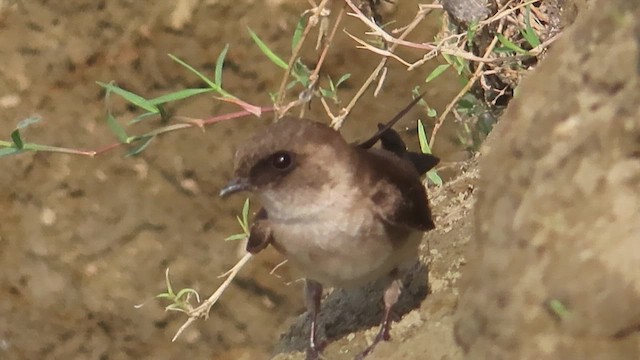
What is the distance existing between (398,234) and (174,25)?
5.60 feet

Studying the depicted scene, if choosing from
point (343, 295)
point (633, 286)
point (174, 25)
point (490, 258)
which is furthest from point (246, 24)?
point (633, 286)

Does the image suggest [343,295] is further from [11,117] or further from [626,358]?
[11,117]

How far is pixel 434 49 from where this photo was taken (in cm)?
203

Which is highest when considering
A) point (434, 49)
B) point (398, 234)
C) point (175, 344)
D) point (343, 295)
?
point (434, 49)

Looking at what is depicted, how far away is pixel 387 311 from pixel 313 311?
0.24 meters

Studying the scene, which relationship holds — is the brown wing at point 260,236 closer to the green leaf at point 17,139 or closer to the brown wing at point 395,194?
the brown wing at point 395,194

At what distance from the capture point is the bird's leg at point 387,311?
193cm

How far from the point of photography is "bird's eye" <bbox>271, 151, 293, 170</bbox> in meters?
1.74

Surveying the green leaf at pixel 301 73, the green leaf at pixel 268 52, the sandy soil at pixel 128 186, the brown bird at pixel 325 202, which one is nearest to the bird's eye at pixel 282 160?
the brown bird at pixel 325 202

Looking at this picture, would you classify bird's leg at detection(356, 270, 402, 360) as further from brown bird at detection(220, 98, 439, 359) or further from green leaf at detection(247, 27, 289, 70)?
green leaf at detection(247, 27, 289, 70)

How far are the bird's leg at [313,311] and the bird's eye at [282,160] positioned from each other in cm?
43

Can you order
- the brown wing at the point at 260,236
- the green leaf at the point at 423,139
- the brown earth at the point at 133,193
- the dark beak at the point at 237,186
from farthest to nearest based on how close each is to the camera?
the brown earth at the point at 133,193 → the green leaf at the point at 423,139 → the brown wing at the point at 260,236 → the dark beak at the point at 237,186

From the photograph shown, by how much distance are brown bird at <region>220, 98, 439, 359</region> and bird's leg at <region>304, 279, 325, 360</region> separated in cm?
23

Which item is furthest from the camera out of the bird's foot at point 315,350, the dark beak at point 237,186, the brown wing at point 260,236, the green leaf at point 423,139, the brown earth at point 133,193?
the brown earth at point 133,193
